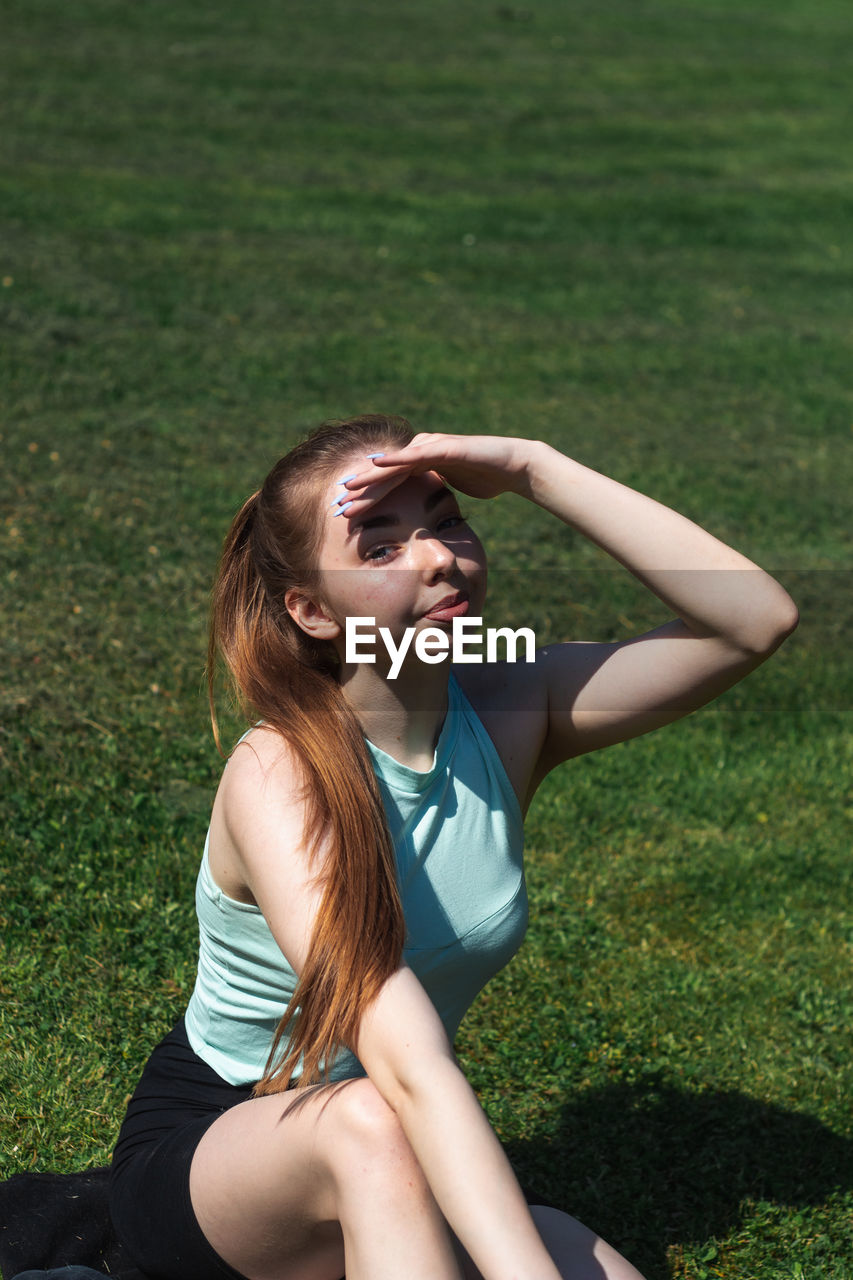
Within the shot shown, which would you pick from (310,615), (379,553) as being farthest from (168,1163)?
(379,553)

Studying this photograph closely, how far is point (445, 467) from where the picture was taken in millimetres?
2693

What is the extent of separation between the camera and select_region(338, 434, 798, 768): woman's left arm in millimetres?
2732

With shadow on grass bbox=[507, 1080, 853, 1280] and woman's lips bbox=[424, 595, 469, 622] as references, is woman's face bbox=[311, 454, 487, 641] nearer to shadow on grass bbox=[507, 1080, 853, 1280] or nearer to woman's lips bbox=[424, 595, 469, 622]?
woman's lips bbox=[424, 595, 469, 622]

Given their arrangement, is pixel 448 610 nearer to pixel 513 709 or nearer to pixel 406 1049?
pixel 513 709

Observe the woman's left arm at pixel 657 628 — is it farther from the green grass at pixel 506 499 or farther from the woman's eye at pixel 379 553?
the green grass at pixel 506 499

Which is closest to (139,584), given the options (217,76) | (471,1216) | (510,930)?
(510,930)

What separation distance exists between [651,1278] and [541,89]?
1656cm

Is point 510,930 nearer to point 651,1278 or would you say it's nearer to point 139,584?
point 651,1278

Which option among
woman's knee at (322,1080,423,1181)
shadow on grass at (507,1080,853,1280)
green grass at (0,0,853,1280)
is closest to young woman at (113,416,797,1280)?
woman's knee at (322,1080,423,1181)

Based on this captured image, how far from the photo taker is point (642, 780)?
212 inches

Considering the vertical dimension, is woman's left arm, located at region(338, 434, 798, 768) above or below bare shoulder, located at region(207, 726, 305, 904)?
above

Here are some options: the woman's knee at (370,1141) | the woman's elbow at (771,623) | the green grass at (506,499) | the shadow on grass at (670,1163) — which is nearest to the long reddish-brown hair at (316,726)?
the woman's knee at (370,1141)

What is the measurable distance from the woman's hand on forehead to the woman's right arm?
1.55 ft

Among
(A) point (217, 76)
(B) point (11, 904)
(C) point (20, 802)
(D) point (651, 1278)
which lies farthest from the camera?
(A) point (217, 76)
